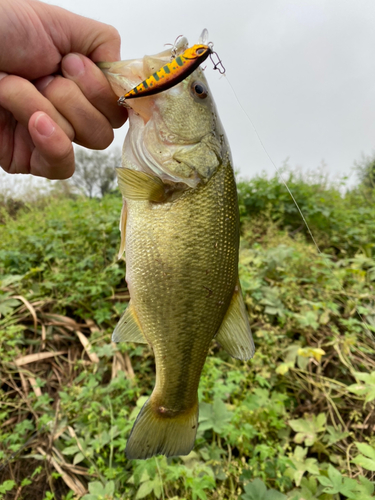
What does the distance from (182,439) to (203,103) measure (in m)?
1.24

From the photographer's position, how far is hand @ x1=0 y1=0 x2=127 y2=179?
1067 mm

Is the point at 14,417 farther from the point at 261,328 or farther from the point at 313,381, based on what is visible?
the point at 313,381

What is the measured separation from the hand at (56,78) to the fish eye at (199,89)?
1.07 ft

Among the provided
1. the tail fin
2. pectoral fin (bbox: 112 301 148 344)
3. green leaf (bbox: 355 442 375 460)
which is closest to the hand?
pectoral fin (bbox: 112 301 148 344)

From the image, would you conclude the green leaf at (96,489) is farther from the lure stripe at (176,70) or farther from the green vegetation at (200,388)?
the lure stripe at (176,70)

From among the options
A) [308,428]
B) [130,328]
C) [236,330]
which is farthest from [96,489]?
[308,428]

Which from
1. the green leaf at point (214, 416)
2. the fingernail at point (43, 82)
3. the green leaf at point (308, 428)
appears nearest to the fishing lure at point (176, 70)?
the fingernail at point (43, 82)

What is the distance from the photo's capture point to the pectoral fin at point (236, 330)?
106 cm

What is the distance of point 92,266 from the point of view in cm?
292

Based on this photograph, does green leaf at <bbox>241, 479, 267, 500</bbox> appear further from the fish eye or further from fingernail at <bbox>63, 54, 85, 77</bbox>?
fingernail at <bbox>63, 54, 85, 77</bbox>

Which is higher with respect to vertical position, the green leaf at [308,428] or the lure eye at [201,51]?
the lure eye at [201,51]

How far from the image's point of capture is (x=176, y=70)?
84 cm

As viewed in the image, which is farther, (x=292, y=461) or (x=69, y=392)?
(x=69, y=392)

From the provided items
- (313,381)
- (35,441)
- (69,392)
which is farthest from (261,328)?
(35,441)
